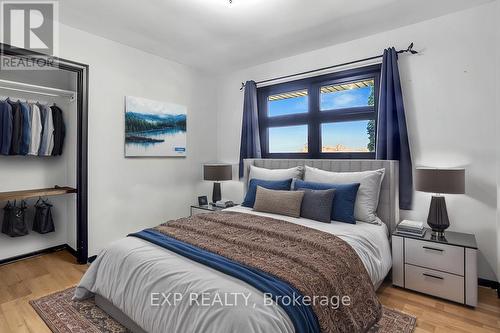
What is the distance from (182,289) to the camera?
135 centimetres

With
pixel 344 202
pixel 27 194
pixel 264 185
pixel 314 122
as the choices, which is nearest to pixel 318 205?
pixel 344 202

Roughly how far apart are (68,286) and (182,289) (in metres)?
1.80

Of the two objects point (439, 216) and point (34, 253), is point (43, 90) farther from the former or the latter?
point (439, 216)

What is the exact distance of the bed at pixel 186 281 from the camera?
1136 millimetres

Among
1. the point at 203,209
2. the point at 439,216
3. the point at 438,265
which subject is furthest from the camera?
the point at 203,209

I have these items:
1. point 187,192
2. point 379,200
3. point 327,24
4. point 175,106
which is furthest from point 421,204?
point 175,106

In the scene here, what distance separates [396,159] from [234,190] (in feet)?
7.58

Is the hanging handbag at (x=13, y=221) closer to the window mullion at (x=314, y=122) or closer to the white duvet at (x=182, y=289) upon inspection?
the white duvet at (x=182, y=289)

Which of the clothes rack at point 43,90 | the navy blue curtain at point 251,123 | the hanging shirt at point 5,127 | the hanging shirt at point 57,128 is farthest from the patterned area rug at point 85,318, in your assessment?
the navy blue curtain at point 251,123

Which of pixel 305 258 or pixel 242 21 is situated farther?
pixel 242 21

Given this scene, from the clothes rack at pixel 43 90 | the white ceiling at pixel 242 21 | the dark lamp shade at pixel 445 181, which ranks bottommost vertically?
the dark lamp shade at pixel 445 181

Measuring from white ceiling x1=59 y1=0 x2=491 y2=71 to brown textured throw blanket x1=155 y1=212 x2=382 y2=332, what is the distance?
1.96 metres

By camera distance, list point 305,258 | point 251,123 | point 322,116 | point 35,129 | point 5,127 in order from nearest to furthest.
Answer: point 305,258
point 5,127
point 35,129
point 322,116
point 251,123

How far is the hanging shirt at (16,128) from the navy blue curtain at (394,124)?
389 cm
